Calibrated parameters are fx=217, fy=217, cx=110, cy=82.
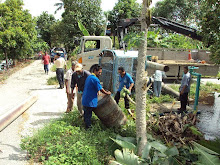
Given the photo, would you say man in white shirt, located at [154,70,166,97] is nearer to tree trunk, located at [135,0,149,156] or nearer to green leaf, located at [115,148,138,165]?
tree trunk, located at [135,0,149,156]

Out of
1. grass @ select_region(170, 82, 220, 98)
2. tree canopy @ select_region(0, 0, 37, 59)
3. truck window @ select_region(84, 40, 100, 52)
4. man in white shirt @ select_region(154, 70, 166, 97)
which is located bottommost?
grass @ select_region(170, 82, 220, 98)

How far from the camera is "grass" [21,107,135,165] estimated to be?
11.6ft

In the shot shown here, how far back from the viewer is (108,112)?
4.70 metres

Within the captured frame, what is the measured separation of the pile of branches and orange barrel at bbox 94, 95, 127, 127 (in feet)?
2.72

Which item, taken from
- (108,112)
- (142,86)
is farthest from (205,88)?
(142,86)

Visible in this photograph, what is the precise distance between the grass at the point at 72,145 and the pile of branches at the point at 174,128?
0.62 m

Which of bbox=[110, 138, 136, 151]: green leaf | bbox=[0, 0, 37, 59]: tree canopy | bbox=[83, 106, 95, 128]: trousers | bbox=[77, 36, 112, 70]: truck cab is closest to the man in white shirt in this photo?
bbox=[77, 36, 112, 70]: truck cab

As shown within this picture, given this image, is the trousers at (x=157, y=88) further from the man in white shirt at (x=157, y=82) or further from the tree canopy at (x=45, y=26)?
the tree canopy at (x=45, y=26)


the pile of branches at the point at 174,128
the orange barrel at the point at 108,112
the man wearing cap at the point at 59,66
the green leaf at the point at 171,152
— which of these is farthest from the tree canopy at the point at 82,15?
the green leaf at the point at 171,152

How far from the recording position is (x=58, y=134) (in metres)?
4.24

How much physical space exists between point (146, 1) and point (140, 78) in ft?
3.80

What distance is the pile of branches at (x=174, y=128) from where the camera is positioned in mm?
4486

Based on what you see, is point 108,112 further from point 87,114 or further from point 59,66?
point 59,66

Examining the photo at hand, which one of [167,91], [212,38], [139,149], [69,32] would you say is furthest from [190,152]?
[69,32]
